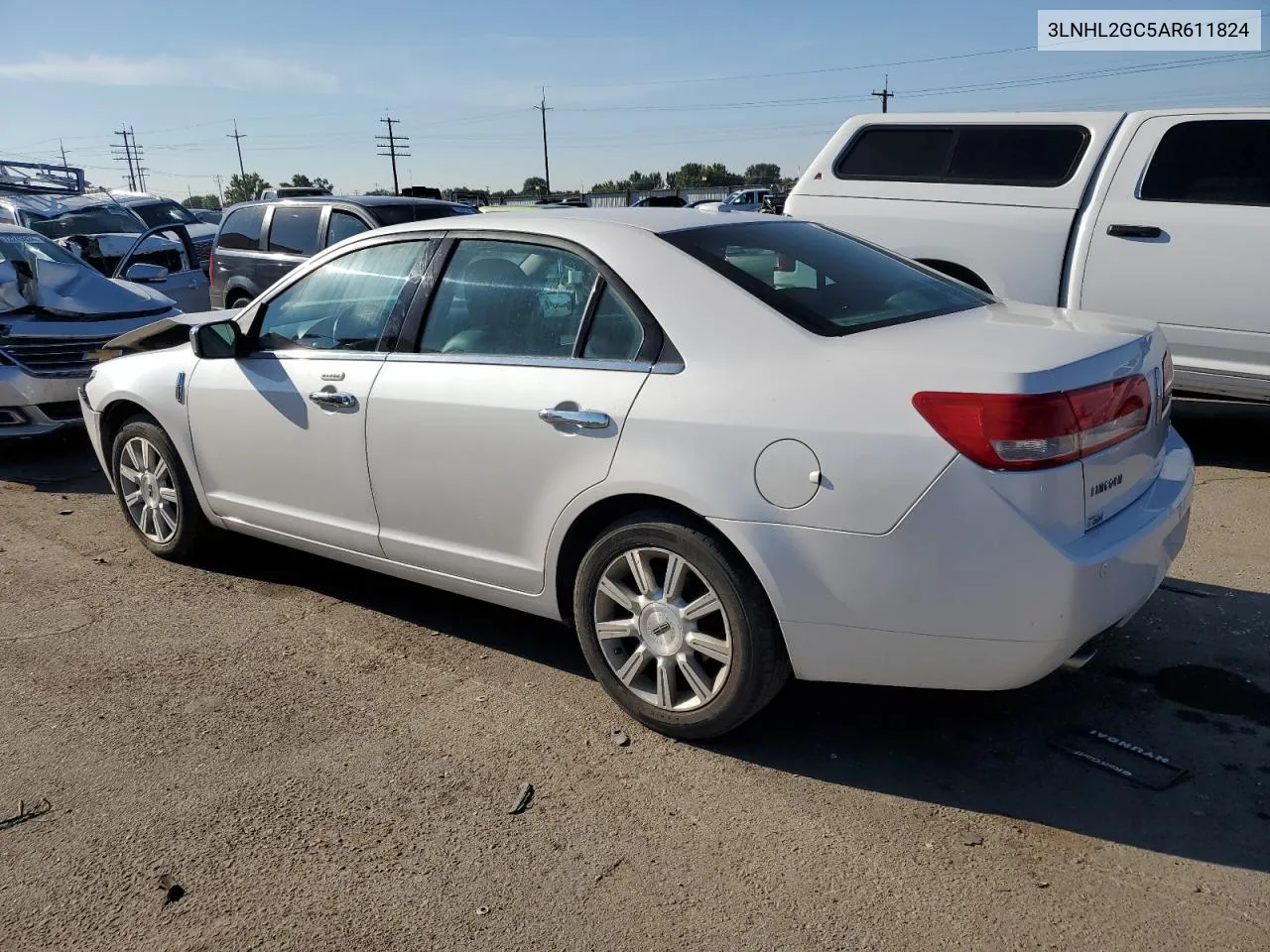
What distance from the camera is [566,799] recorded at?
3.14 metres

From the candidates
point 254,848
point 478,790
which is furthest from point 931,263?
point 254,848

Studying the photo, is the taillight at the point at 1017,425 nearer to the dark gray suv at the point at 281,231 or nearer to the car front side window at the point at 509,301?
the car front side window at the point at 509,301

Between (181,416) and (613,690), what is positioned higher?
(181,416)

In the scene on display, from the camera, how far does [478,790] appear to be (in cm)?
320

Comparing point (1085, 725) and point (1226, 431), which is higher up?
point (1085, 725)

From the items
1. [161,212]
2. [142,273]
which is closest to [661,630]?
[142,273]

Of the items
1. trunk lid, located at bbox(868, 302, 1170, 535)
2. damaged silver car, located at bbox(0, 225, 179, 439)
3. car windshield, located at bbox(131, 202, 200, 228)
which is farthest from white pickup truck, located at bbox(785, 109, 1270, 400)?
car windshield, located at bbox(131, 202, 200, 228)

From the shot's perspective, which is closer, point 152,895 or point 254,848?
point 152,895

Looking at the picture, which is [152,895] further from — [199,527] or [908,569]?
[199,527]

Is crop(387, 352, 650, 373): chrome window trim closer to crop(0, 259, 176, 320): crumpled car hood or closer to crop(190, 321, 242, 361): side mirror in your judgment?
crop(190, 321, 242, 361): side mirror

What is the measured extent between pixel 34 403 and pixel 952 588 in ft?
21.3

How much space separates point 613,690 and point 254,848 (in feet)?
3.82

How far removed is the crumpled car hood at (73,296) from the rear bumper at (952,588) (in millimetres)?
6440

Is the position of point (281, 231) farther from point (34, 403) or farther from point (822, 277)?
point (822, 277)
